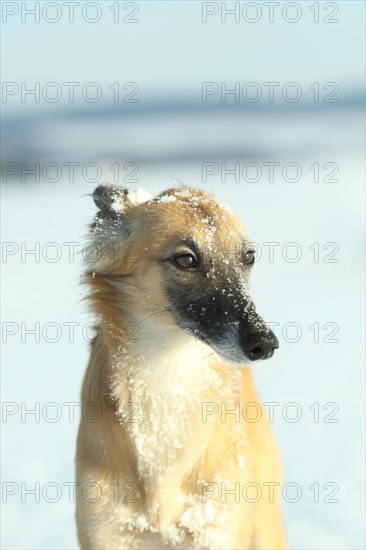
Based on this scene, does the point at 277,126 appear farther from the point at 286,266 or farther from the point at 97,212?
the point at 97,212

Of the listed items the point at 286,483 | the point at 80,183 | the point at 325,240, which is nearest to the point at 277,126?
the point at 80,183

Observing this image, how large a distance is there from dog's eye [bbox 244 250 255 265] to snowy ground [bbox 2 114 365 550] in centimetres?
67

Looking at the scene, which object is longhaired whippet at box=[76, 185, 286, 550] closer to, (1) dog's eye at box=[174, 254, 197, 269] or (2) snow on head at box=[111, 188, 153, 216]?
(1) dog's eye at box=[174, 254, 197, 269]

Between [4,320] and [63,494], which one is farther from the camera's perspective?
→ [4,320]

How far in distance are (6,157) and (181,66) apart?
15.7ft

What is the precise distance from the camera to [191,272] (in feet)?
11.4

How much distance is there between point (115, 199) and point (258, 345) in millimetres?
990

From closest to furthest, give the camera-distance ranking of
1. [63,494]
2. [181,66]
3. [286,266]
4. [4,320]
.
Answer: [63,494]
[4,320]
[286,266]
[181,66]

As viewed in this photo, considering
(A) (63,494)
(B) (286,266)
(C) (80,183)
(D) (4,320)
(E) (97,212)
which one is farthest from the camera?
(C) (80,183)

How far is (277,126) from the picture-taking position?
40.8 feet

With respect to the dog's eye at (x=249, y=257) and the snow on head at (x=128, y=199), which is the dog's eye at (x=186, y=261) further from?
the snow on head at (x=128, y=199)

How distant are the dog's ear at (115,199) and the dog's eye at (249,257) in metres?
0.50

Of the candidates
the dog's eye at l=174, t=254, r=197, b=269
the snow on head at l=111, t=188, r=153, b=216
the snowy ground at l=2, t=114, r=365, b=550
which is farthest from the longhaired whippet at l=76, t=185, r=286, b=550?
the snowy ground at l=2, t=114, r=365, b=550

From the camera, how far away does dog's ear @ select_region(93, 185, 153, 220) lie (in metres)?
3.86
